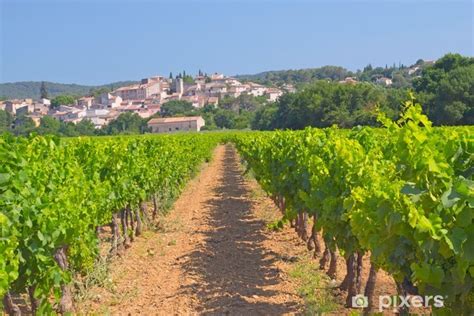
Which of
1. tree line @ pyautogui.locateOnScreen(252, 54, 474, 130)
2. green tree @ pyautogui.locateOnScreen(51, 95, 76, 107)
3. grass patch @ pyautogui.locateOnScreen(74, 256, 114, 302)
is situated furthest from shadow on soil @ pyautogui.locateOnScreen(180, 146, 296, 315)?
green tree @ pyautogui.locateOnScreen(51, 95, 76, 107)

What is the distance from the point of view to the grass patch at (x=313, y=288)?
6.31 m

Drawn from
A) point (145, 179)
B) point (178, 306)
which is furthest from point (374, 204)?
point (145, 179)

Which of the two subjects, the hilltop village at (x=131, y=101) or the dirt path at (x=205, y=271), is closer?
the dirt path at (x=205, y=271)

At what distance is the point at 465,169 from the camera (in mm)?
3662

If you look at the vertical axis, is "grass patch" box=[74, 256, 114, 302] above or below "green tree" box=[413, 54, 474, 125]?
below

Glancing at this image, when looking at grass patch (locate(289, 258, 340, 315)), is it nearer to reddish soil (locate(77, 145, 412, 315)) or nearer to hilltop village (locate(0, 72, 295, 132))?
reddish soil (locate(77, 145, 412, 315))

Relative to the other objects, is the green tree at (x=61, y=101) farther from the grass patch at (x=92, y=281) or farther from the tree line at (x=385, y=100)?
the grass patch at (x=92, y=281)

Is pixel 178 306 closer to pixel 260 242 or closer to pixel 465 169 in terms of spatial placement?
pixel 260 242

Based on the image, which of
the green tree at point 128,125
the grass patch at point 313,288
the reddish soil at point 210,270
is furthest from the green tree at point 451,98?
the green tree at point 128,125

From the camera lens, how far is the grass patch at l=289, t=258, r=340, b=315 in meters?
6.31

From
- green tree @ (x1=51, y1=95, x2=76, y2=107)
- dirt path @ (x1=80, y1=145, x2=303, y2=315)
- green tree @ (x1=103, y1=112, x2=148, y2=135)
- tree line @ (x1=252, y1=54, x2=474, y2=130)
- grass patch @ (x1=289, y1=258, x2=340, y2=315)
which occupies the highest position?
green tree @ (x1=51, y1=95, x2=76, y2=107)

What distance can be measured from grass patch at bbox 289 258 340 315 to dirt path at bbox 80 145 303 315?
15 cm

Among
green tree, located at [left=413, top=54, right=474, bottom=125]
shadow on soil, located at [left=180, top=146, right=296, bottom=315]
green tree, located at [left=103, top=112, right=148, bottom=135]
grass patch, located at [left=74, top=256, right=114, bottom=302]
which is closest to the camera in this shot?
shadow on soil, located at [left=180, top=146, right=296, bottom=315]

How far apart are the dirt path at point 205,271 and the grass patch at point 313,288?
15 cm
